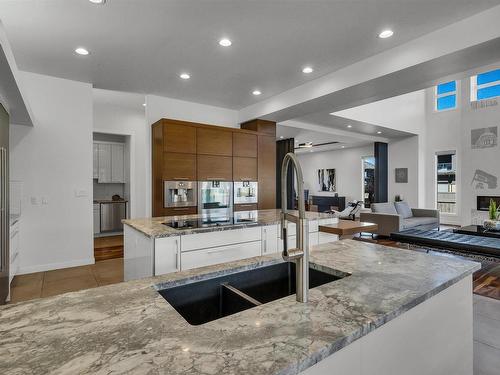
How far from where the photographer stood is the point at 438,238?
4172 mm

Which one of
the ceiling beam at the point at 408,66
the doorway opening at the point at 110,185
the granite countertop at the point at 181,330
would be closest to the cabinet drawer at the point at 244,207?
the ceiling beam at the point at 408,66

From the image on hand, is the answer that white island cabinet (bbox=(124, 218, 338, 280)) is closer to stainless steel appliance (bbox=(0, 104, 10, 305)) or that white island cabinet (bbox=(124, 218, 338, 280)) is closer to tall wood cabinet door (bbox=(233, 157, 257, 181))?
stainless steel appliance (bbox=(0, 104, 10, 305))

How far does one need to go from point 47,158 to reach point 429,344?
4.77 meters

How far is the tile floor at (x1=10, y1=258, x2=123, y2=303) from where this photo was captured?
126 inches

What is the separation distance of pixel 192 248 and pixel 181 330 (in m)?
1.64

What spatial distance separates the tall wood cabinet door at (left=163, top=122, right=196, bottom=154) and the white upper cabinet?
305cm

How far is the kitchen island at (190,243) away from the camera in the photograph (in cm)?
216

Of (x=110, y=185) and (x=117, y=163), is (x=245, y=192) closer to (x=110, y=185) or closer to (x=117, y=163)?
(x=117, y=163)

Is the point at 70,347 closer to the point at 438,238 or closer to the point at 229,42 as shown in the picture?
the point at 229,42

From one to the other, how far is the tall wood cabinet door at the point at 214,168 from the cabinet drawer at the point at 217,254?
2411 millimetres

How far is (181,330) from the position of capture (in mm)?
715

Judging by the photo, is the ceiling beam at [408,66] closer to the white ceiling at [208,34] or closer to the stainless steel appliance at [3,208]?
the white ceiling at [208,34]

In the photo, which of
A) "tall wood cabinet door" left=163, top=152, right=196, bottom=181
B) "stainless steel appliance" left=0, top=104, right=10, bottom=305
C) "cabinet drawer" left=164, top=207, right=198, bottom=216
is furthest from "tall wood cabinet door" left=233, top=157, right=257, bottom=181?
"stainless steel appliance" left=0, top=104, right=10, bottom=305

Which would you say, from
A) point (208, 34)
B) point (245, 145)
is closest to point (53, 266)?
point (245, 145)
